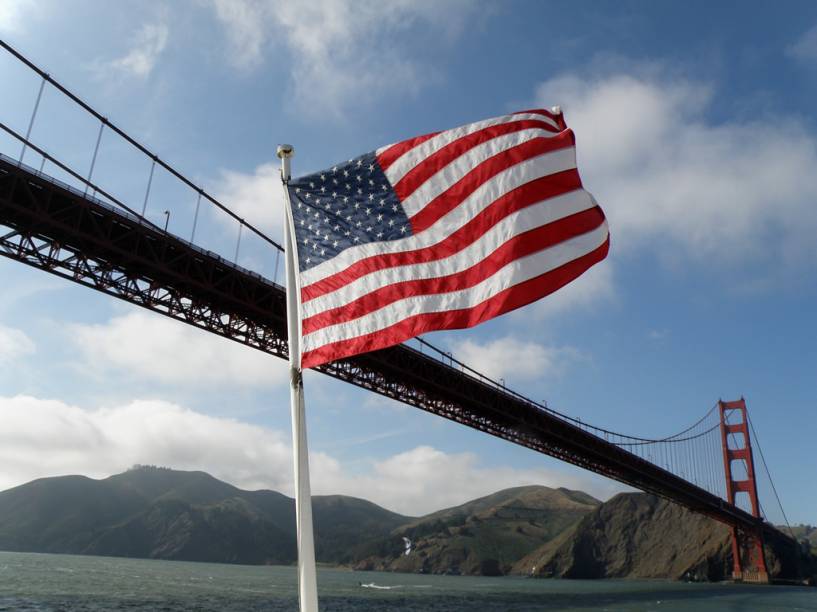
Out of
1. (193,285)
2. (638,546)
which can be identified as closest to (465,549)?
(638,546)

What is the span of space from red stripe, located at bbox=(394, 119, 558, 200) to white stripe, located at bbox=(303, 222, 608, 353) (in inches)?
45.2

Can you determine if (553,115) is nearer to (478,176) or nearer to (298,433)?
(478,176)

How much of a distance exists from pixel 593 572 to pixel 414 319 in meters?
150

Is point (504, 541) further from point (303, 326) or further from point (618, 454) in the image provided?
point (303, 326)

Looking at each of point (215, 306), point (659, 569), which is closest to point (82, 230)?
point (215, 306)

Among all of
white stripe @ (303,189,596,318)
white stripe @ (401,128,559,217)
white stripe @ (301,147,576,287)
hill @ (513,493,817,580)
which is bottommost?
white stripe @ (303,189,596,318)

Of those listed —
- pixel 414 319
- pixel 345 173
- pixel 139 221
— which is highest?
pixel 139 221

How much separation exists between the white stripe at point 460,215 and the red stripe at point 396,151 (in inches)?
29.2

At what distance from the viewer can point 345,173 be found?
6.29 m

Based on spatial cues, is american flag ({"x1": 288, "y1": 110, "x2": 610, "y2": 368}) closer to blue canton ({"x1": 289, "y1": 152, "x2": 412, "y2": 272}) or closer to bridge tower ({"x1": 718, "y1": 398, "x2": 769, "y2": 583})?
blue canton ({"x1": 289, "y1": 152, "x2": 412, "y2": 272})

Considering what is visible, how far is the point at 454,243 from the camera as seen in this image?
19.7 feet

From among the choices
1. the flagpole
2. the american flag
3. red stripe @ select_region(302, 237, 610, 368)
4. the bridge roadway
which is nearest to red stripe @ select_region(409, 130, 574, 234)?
the american flag

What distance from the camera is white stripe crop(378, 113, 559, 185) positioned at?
6211mm

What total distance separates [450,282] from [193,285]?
27915 millimetres
